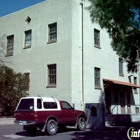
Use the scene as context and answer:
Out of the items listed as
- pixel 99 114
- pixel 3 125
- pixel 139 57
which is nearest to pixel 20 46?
pixel 3 125

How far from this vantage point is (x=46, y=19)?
22328mm

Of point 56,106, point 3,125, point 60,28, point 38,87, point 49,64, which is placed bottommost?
point 3,125

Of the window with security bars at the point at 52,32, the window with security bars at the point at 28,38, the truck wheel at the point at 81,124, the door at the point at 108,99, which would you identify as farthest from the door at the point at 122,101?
the truck wheel at the point at 81,124

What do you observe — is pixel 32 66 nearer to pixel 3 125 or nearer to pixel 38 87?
pixel 38 87

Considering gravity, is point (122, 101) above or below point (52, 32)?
below

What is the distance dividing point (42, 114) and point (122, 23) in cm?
626

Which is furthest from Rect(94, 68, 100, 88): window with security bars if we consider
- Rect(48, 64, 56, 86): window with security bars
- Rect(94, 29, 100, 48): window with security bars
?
Rect(48, 64, 56, 86): window with security bars

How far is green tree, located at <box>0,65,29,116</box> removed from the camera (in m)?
20.4

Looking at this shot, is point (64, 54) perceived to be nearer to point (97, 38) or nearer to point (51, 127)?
point (97, 38)

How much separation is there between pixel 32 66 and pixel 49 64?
1.94 metres

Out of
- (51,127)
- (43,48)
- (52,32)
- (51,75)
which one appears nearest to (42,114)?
(51,127)

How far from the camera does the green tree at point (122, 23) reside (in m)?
9.50

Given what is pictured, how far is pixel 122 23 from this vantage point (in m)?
9.90

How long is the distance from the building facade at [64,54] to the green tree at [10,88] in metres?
1.23
